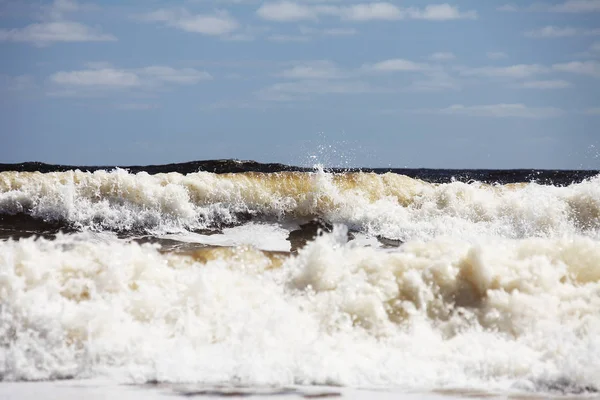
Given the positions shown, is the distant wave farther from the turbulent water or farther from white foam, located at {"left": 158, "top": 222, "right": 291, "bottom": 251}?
the turbulent water

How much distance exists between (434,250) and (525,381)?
2.01 m

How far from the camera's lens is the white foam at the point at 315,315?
578cm

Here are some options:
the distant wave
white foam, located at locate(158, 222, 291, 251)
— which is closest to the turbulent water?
white foam, located at locate(158, 222, 291, 251)

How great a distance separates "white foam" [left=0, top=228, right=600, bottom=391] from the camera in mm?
5777

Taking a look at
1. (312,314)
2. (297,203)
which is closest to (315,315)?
(312,314)

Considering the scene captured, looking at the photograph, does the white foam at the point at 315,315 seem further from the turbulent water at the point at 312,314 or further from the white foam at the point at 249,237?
the white foam at the point at 249,237

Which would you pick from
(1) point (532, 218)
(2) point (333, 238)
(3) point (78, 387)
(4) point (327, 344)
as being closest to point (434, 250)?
(2) point (333, 238)

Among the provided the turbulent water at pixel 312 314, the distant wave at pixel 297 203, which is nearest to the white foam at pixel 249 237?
the distant wave at pixel 297 203

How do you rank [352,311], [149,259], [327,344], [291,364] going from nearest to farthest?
[291,364]
[327,344]
[352,311]
[149,259]

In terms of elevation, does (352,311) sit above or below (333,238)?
below

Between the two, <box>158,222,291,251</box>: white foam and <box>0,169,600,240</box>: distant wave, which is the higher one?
<box>0,169,600,240</box>: distant wave

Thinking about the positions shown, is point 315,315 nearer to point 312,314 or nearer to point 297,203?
point 312,314

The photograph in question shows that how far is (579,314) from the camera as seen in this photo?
6828mm

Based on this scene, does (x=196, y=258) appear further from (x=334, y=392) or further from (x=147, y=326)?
(x=334, y=392)
